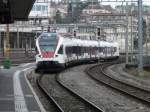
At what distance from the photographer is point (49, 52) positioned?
133ft

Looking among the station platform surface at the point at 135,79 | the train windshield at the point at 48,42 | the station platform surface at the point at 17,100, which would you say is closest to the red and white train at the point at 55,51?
the train windshield at the point at 48,42

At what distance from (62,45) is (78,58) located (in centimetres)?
1149

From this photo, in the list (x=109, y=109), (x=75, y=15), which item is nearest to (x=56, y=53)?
(x=109, y=109)

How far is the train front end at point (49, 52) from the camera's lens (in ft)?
132

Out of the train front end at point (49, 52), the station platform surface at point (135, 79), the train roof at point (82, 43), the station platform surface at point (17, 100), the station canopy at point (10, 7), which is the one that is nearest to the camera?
the station platform surface at point (17, 100)

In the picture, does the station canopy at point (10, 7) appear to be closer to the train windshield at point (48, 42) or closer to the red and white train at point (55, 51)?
the train windshield at point (48, 42)

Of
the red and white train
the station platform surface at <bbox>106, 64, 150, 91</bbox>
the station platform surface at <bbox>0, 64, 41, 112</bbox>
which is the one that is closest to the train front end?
the red and white train

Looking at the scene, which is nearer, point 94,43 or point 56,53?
point 56,53

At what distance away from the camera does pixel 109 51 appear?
8069 cm

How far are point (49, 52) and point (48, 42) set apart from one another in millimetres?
838

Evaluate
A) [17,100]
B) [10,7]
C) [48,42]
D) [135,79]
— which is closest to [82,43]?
[48,42]

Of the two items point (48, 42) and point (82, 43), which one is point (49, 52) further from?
point (82, 43)

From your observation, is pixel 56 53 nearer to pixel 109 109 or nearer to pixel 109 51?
pixel 109 109

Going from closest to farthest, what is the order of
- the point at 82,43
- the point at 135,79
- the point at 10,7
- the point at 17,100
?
the point at 17,100, the point at 10,7, the point at 135,79, the point at 82,43
